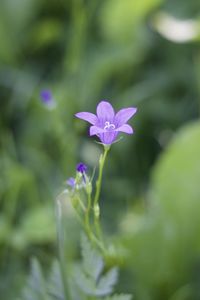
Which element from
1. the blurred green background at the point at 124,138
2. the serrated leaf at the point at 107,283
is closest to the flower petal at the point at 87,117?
the serrated leaf at the point at 107,283

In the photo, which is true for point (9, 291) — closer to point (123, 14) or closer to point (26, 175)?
point (26, 175)

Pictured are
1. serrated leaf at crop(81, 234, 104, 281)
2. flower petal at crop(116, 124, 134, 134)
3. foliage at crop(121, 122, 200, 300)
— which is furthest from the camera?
foliage at crop(121, 122, 200, 300)

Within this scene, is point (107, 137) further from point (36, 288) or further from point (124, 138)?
point (124, 138)

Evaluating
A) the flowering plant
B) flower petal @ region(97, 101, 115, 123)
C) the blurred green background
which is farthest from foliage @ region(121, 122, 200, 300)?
flower petal @ region(97, 101, 115, 123)

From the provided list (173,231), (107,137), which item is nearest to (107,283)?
(107,137)

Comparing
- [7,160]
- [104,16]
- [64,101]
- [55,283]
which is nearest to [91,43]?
[104,16]

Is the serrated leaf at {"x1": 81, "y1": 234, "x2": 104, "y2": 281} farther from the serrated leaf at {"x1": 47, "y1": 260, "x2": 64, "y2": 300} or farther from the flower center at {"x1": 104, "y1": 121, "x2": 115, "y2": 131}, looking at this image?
the flower center at {"x1": 104, "y1": 121, "x2": 115, "y2": 131}
